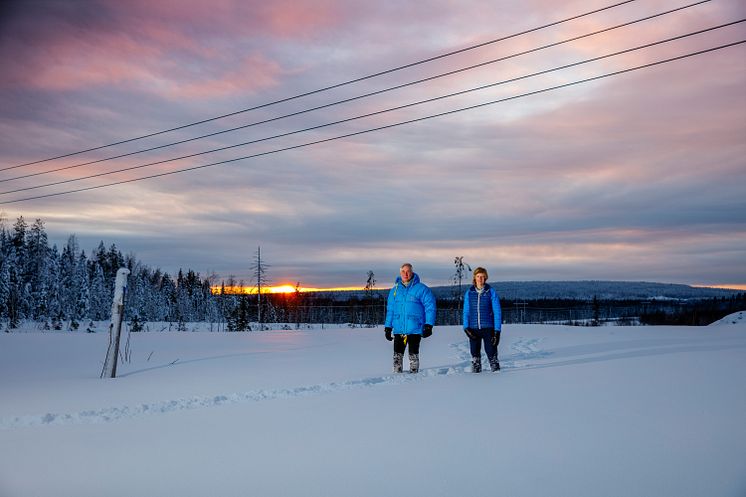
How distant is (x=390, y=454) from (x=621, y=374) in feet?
22.3

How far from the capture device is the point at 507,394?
333 inches

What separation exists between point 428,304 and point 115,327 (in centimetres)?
606

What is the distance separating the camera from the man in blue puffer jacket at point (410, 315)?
11352 millimetres

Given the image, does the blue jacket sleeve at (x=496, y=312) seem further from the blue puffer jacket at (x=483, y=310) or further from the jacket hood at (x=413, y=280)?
the jacket hood at (x=413, y=280)

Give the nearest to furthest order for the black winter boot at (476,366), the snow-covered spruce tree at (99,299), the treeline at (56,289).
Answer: the black winter boot at (476,366), the treeline at (56,289), the snow-covered spruce tree at (99,299)

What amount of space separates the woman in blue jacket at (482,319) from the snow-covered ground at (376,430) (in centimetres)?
47

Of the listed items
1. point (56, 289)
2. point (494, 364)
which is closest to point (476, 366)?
point (494, 364)

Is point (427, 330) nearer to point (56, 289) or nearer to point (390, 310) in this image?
point (390, 310)

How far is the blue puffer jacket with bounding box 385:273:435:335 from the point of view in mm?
11359

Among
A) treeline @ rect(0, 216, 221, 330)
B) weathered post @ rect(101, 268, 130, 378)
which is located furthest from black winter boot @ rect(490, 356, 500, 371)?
treeline @ rect(0, 216, 221, 330)

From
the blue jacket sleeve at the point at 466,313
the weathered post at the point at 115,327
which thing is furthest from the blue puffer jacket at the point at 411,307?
the weathered post at the point at 115,327

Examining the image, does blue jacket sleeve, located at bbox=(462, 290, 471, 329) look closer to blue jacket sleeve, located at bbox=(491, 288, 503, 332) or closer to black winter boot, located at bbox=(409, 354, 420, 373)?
blue jacket sleeve, located at bbox=(491, 288, 503, 332)

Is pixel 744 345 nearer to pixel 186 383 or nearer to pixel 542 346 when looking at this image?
pixel 542 346

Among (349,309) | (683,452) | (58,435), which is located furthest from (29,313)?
(683,452)
